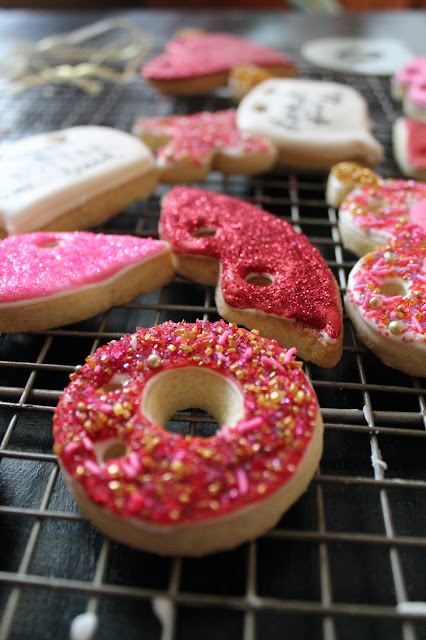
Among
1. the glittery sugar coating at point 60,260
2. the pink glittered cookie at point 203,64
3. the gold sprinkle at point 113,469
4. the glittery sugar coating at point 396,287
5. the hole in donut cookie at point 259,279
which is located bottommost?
the hole in donut cookie at point 259,279

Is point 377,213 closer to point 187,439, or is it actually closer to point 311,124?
point 311,124

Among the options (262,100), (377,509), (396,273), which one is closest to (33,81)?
(262,100)

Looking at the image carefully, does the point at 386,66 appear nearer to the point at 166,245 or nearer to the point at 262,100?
the point at 262,100

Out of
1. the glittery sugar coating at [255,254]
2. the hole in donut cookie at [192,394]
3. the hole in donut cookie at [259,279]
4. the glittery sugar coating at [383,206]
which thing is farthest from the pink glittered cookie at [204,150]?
the hole in donut cookie at [192,394]

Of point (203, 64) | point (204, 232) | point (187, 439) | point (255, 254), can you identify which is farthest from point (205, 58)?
point (187, 439)

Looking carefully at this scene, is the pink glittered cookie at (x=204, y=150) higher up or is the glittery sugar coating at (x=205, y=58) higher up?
the glittery sugar coating at (x=205, y=58)

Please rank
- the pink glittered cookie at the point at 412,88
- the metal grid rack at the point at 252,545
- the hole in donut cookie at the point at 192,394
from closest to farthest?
the metal grid rack at the point at 252,545 → the hole in donut cookie at the point at 192,394 → the pink glittered cookie at the point at 412,88

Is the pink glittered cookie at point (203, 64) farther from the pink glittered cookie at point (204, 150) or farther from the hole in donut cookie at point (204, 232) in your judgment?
the hole in donut cookie at point (204, 232)
